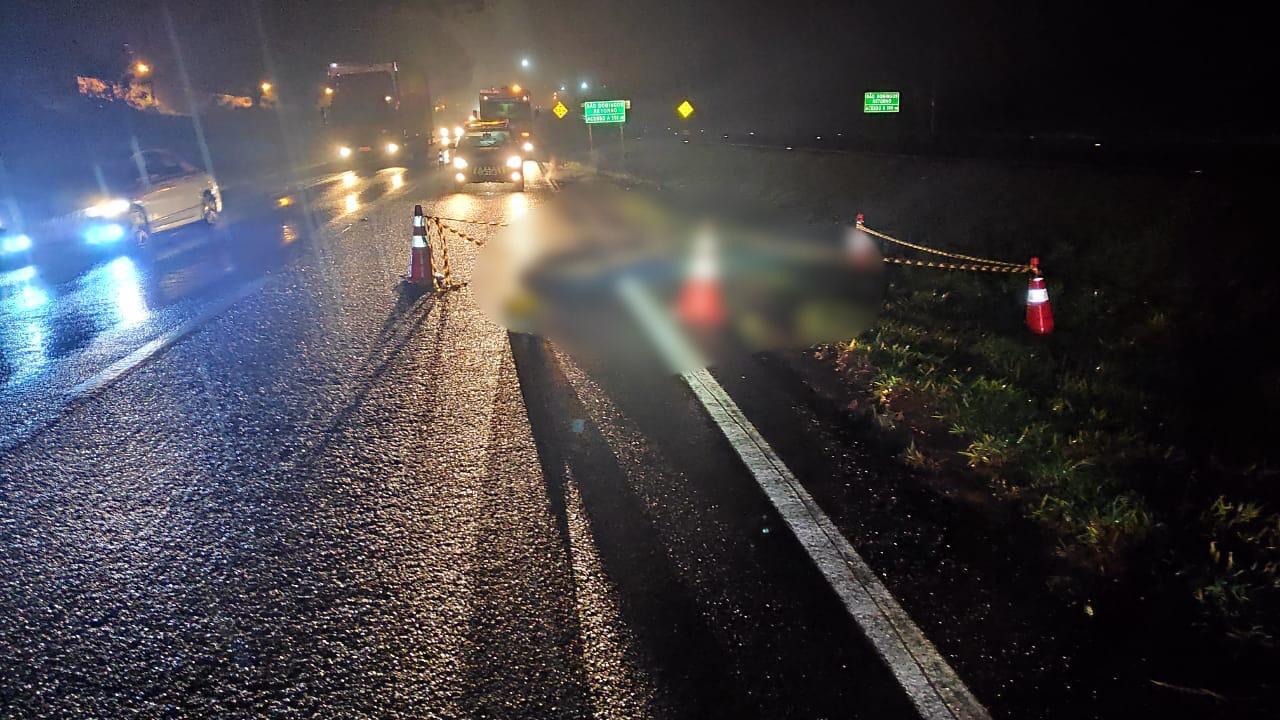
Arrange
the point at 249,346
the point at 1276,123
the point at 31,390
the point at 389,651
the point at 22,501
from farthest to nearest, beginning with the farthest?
1. the point at 1276,123
2. the point at 249,346
3. the point at 31,390
4. the point at 22,501
5. the point at 389,651

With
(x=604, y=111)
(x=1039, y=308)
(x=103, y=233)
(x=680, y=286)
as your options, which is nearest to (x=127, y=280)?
(x=103, y=233)

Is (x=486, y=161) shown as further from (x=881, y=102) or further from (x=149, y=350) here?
(x=149, y=350)

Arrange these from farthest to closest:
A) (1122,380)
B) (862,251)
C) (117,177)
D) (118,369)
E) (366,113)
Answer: (366,113) < (117,177) < (862,251) < (118,369) < (1122,380)

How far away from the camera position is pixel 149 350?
24.7ft

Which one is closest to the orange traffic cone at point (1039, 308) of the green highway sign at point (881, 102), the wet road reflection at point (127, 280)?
the wet road reflection at point (127, 280)

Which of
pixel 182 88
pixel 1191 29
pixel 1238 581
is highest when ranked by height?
pixel 182 88

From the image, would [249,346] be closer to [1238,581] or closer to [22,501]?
[22,501]

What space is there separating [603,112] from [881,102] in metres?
16.3

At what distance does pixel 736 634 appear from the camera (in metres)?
3.16

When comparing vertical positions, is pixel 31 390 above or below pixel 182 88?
below

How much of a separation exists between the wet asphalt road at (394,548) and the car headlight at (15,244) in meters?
7.81

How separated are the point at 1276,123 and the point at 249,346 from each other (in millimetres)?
24072

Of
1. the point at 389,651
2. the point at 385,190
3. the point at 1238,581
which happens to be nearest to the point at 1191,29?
the point at 385,190

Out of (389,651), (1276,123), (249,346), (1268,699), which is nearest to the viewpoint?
(1268,699)
